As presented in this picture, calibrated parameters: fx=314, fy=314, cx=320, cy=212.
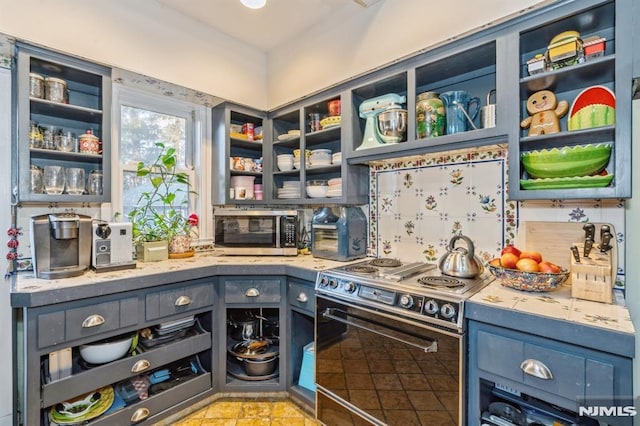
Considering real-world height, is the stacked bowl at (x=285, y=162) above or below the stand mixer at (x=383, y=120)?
below

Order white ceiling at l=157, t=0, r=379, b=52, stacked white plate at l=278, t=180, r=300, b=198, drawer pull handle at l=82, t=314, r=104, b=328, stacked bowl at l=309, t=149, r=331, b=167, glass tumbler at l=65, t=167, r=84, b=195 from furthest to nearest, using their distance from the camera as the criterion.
Answer: stacked white plate at l=278, t=180, r=300, b=198 → stacked bowl at l=309, t=149, r=331, b=167 → white ceiling at l=157, t=0, r=379, b=52 → glass tumbler at l=65, t=167, r=84, b=195 → drawer pull handle at l=82, t=314, r=104, b=328

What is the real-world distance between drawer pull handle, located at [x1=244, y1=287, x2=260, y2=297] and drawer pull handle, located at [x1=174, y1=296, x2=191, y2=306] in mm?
336

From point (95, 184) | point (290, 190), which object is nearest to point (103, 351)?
point (95, 184)

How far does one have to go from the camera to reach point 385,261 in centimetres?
204

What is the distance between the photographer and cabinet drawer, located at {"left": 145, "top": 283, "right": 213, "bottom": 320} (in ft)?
5.68

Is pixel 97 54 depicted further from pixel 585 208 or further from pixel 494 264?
pixel 585 208

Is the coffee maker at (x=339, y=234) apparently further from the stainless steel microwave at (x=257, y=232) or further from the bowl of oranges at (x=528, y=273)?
the bowl of oranges at (x=528, y=273)

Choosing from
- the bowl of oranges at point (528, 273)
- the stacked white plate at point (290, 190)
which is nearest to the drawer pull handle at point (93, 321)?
the stacked white plate at point (290, 190)

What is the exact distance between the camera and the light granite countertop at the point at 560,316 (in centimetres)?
97

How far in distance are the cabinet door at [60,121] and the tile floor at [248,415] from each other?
1420mm

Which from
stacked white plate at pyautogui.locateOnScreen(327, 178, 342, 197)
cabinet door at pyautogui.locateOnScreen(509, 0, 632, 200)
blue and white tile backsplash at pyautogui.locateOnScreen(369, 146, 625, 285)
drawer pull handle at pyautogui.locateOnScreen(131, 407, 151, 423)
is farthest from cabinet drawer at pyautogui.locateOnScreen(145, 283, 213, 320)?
cabinet door at pyautogui.locateOnScreen(509, 0, 632, 200)

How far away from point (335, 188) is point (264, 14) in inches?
52.3

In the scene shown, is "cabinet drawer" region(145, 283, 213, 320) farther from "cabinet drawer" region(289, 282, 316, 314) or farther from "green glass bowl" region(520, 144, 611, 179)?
"green glass bowl" region(520, 144, 611, 179)

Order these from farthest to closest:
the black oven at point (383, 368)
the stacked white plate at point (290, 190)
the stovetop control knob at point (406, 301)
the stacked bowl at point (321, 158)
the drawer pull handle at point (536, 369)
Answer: the stacked white plate at point (290, 190), the stacked bowl at point (321, 158), the stovetop control knob at point (406, 301), the black oven at point (383, 368), the drawer pull handle at point (536, 369)
